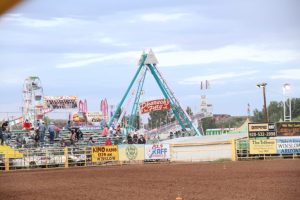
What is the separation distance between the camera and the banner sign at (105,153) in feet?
83.9

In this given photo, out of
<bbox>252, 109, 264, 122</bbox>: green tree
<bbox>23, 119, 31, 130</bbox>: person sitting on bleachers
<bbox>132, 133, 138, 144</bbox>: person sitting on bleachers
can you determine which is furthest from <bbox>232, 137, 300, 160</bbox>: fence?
<bbox>23, 119, 31, 130</bbox>: person sitting on bleachers

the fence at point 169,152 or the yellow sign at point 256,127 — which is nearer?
the fence at point 169,152

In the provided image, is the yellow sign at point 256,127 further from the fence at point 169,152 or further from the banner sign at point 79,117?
the banner sign at point 79,117

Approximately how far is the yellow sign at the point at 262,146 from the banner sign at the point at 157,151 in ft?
12.3

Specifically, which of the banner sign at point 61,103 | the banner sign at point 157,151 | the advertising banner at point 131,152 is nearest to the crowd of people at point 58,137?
the advertising banner at point 131,152

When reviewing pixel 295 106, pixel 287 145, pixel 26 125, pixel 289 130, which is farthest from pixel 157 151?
pixel 295 106

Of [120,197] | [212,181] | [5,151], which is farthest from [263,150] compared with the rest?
[120,197]

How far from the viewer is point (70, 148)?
82.3 ft

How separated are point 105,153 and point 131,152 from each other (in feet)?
3.78

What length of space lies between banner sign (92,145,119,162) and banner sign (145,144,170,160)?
1.38m

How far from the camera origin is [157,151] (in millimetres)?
26344

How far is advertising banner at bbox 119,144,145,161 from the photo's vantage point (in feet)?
85.1

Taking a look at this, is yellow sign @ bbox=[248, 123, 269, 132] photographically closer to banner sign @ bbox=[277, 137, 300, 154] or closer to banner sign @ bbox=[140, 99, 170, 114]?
banner sign @ bbox=[277, 137, 300, 154]

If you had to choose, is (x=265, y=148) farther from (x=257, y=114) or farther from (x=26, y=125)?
(x=257, y=114)
